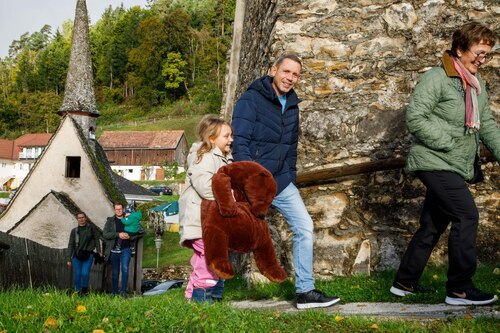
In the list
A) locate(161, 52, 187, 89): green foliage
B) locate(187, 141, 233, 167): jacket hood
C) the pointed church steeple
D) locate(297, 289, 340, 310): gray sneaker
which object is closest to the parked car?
locate(161, 52, 187, 89): green foliage

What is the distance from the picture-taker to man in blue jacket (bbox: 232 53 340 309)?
4.80 m

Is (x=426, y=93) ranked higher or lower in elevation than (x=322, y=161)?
higher

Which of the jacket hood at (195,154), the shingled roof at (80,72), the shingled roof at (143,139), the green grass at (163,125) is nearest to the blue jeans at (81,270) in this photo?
the jacket hood at (195,154)

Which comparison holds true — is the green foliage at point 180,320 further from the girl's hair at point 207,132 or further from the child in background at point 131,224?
the child in background at point 131,224

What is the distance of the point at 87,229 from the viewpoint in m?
12.2

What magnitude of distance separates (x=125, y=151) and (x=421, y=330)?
7944 cm

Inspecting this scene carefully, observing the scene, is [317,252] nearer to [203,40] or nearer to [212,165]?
[212,165]

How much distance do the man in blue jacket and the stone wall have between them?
1194 millimetres

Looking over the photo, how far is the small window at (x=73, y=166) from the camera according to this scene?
27562 mm

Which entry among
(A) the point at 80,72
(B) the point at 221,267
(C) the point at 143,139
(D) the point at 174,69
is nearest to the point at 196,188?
(B) the point at 221,267

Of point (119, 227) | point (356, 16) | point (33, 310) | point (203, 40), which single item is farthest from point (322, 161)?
point (203, 40)

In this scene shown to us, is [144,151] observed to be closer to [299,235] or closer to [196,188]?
A: [299,235]

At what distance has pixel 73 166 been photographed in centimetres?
2792

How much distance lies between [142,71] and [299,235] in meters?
99.6
